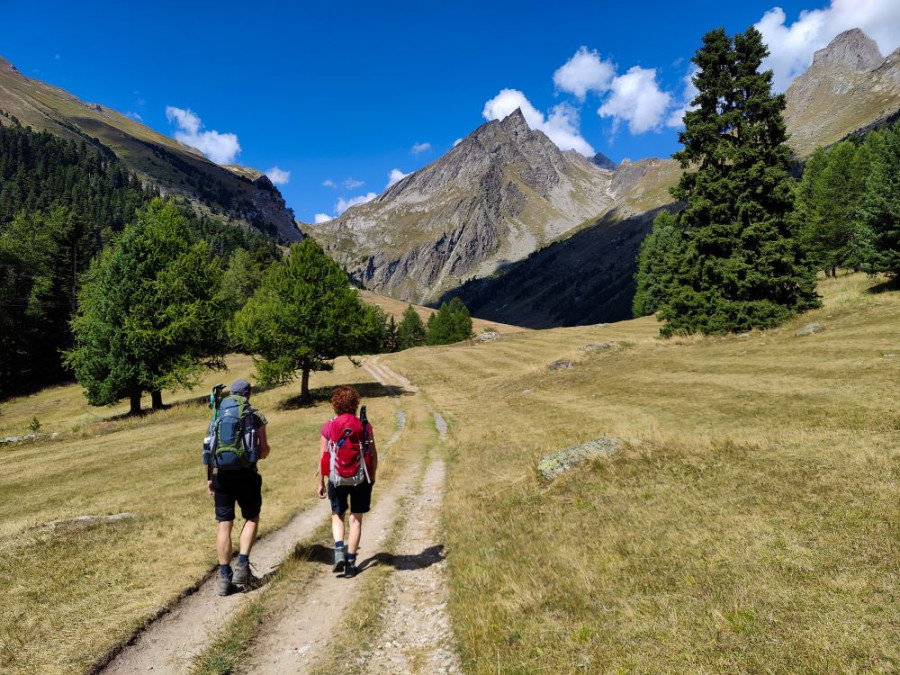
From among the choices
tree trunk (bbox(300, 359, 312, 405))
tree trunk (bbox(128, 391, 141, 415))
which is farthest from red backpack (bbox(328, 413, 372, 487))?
tree trunk (bbox(128, 391, 141, 415))

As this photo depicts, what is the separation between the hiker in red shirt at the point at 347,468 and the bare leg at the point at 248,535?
1368mm

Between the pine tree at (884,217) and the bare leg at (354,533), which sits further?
the pine tree at (884,217)

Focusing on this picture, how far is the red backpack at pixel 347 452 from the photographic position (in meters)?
8.80

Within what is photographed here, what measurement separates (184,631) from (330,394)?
33895 millimetres

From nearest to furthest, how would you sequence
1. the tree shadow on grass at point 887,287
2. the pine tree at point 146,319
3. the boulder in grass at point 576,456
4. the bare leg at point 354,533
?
the bare leg at point 354,533, the boulder in grass at point 576,456, the tree shadow on grass at point 887,287, the pine tree at point 146,319

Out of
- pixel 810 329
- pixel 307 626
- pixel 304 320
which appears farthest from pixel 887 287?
pixel 304 320

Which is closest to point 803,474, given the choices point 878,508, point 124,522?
point 878,508

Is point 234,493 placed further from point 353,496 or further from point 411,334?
point 411,334

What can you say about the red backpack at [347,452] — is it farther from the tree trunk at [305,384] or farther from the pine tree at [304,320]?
the tree trunk at [305,384]

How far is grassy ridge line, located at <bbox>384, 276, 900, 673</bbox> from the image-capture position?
5285mm

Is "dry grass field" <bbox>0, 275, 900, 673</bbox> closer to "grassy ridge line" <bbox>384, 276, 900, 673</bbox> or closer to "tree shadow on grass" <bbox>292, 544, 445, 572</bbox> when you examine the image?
"grassy ridge line" <bbox>384, 276, 900, 673</bbox>

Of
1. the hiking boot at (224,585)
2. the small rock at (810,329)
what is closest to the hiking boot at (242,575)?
the hiking boot at (224,585)

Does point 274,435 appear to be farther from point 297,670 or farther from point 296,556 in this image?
point 297,670

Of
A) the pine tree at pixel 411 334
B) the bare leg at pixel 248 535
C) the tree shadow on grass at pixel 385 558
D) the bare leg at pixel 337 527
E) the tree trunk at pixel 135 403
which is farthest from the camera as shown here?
the pine tree at pixel 411 334
